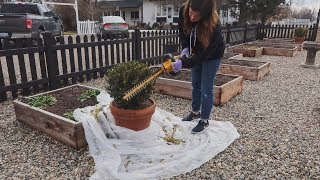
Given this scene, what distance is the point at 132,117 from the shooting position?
126 inches

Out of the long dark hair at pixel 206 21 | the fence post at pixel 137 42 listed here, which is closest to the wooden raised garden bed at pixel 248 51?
the fence post at pixel 137 42

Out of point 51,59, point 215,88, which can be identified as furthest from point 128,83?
point 51,59

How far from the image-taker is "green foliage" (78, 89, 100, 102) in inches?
167

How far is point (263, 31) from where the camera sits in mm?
16281

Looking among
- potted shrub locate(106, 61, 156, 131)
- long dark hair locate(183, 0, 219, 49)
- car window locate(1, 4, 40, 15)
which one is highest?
car window locate(1, 4, 40, 15)

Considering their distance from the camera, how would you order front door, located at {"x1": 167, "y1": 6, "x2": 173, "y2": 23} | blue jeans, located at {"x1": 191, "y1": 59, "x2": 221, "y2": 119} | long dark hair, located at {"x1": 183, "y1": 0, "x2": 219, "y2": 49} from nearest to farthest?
long dark hair, located at {"x1": 183, "y1": 0, "x2": 219, "y2": 49}
blue jeans, located at {"x1": 191, "y1": 59, "x2": 221, "y2": 119}
front door, located at {"x1": 167, "y1": 6, "x2": 173, "y2": 23}

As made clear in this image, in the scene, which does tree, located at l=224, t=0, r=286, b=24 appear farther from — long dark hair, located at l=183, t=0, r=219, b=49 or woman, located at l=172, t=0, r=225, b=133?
long dark hair, located at l=183, t=0, r=219, b=49

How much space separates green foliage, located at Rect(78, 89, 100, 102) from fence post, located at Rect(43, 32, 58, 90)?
4.54 feet

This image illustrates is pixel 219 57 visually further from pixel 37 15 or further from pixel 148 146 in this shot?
pixel 37 15

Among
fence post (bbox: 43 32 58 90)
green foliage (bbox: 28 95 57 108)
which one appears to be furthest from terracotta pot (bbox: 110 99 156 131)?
fence post (bbox: 43 32 58 90)

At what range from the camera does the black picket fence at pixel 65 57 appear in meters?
5.01

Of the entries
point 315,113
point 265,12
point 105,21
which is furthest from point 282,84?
point 105,21

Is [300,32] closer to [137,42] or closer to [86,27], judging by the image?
[137,42]

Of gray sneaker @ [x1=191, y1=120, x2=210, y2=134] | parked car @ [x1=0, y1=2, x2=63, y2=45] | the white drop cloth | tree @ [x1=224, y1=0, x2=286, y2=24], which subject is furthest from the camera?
tree @ [x1=224, y1=0, x2=286, y2=24]
